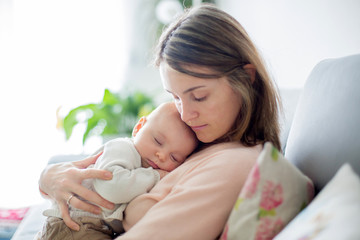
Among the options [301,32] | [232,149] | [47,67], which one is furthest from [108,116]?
[232,149]

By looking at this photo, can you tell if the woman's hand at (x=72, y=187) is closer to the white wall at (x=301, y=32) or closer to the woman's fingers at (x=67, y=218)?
the woman's fingers at (x=67, y=218)

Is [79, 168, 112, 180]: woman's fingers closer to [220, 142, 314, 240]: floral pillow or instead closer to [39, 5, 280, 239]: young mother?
[39, 5, 280, 239]: young mother

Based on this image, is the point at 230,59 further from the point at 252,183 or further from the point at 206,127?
the point at 252,183

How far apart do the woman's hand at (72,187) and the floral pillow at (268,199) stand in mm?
442

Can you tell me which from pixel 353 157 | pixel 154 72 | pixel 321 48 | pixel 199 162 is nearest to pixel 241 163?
pixel 199 162

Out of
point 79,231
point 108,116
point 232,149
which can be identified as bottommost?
point 108,116

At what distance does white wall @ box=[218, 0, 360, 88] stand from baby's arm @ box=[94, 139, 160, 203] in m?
0.56

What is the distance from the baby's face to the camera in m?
1.29

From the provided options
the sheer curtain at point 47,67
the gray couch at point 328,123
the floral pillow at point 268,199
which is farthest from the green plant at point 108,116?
the floral pillow at point 268,199

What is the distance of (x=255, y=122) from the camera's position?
131cm

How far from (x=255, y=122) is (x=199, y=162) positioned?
0.97 ft

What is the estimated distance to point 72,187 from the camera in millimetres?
1232

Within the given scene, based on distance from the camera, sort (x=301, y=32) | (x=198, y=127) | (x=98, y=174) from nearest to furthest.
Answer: (x=98, y=174) < (x=198, y=127) < (x=301, y=32)

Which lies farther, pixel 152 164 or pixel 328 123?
pixel 152 164
